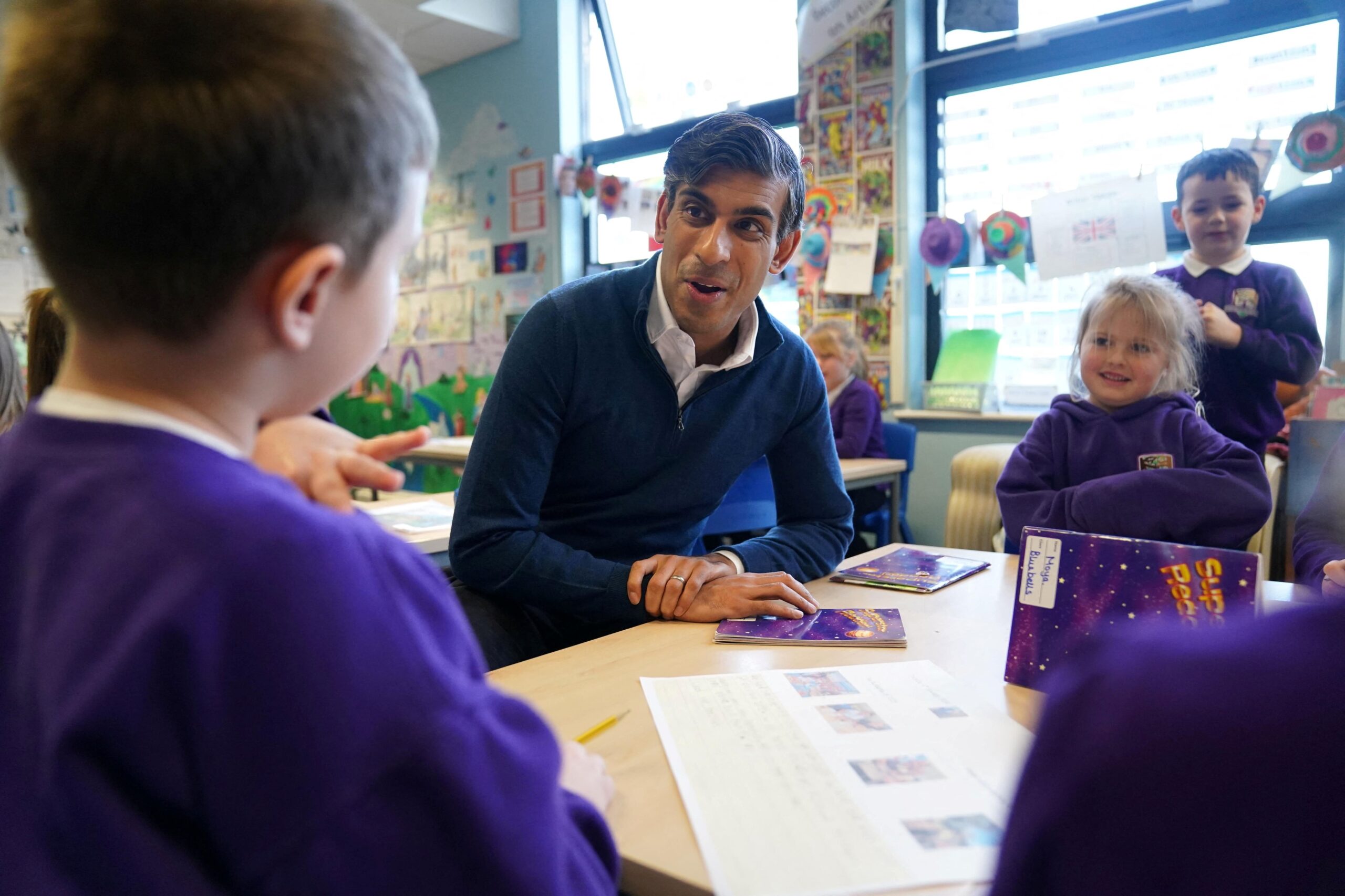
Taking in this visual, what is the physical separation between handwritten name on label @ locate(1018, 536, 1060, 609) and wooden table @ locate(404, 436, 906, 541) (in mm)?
1867

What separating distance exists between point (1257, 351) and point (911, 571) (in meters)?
1.55

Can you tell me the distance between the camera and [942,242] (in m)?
3.68

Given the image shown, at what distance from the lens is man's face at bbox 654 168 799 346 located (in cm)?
147

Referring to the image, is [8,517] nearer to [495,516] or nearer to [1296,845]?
[1296,845]

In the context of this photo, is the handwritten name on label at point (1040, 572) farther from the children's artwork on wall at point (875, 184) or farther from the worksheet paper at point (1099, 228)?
the children's artwork on wall at point (875, 184)

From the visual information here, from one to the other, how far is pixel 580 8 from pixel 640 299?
409 cm

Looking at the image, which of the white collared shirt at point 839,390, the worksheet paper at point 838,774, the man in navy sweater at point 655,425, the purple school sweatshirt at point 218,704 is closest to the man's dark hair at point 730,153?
the man in navy sweater at point 655,425

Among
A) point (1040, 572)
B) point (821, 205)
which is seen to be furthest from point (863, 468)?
point (1040, 572)

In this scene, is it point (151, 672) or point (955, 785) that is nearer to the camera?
point (151, 672)

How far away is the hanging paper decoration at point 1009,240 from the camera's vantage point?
3465mm

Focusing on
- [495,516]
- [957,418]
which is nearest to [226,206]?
[495,516]

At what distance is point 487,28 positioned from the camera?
15.8 feet

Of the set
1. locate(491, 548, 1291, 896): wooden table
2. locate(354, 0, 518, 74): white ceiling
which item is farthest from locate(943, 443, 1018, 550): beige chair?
locate(354, 0, 518, 74): white ceiling

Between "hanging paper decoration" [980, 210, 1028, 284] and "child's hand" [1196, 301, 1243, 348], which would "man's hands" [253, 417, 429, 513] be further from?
"hanging paper decoration" [980, 210, 1028, 284]
